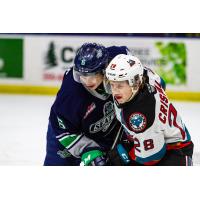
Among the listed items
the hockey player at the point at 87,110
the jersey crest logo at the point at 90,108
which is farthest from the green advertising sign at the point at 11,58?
the jersey crest logo at the point at 90,108

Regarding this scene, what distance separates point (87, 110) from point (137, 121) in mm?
445

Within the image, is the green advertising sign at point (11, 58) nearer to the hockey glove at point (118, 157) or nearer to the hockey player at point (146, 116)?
the hockey glove at point (118, 157)

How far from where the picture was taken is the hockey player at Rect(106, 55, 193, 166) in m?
2.66

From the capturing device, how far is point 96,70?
2.75m

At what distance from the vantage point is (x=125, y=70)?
2.62 m

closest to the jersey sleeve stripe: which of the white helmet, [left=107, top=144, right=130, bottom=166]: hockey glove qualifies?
[left=107, top=144, right=130, bottom=166]: hockey glove

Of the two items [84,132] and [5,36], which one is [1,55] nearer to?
[5,36]

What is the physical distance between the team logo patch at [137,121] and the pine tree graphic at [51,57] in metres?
3.86

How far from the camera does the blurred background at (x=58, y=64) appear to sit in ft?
19.9

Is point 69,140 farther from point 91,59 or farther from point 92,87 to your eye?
A: point 91,59

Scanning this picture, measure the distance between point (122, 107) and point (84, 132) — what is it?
57 cm

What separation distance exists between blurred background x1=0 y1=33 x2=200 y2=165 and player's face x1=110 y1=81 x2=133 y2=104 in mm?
2884

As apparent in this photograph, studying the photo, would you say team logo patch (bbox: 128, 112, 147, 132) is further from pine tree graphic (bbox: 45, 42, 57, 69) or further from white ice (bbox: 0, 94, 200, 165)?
pine tree graphic (bbox: 45, 42, 57, 69)

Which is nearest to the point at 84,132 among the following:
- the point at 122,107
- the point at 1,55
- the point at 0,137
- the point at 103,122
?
the point at 103,122
